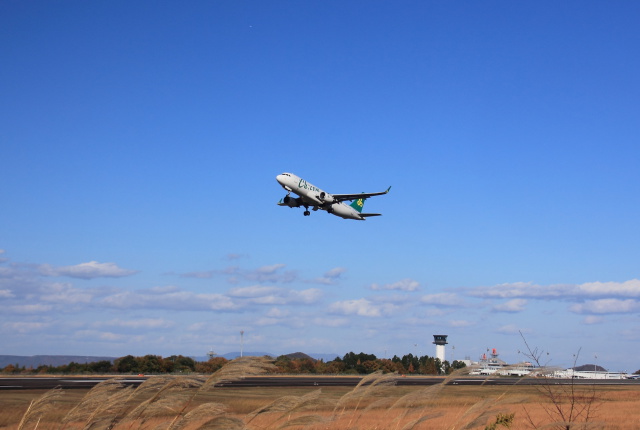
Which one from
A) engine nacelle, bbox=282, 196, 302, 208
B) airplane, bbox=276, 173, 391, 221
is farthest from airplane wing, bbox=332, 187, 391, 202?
engine nacelle, bbox=282, 196, 302, 208

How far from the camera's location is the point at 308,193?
220ft

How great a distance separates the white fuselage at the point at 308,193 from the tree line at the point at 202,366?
1795 centimetres

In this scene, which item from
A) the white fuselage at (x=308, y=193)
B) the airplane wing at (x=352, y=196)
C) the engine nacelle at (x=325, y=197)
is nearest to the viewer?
the white fuselage at (x=308, y=193)

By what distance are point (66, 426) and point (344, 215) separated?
68254 mm

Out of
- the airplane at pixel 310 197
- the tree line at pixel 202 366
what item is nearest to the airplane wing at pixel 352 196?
the airplane at pixel 310 197

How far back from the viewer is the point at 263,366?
20.6ft

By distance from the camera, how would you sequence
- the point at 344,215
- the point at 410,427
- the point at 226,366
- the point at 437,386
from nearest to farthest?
the point at 226,366 → the point at 410,427 → the point at 437,386 → the point at 344,215

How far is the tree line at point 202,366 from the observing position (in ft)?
312

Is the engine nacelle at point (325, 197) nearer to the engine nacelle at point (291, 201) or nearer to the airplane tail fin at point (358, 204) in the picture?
the engine nacelle at point (291, 201)

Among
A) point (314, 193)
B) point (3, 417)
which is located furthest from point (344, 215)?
point (3, 417)

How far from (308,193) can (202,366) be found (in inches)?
1976

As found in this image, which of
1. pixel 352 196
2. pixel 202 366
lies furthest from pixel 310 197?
pixel 202 366

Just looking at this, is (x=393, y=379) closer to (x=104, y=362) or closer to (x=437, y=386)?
(x=437, y=386)

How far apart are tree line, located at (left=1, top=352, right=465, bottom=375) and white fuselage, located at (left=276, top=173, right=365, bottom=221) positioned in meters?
18.0
